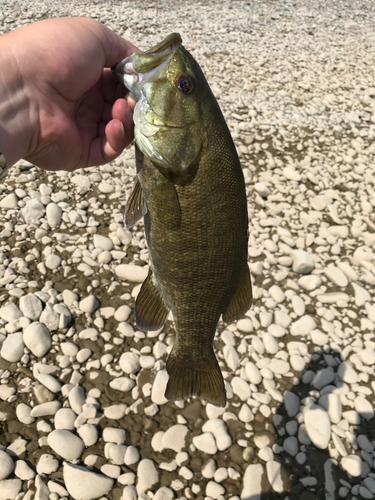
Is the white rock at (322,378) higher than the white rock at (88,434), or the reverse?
the white rock at (88,434)

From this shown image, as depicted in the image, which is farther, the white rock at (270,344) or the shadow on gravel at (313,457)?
the white rock at (270,344)

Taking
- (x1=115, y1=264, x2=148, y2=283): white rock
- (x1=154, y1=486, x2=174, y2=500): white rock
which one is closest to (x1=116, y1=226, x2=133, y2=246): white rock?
(x1=115, y1=264, x2=148, y2=283): white rock

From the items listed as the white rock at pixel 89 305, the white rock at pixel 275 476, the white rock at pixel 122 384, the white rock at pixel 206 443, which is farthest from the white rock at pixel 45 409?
the white rock at pixel 275 476

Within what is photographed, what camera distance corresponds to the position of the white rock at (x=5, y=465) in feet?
10.7

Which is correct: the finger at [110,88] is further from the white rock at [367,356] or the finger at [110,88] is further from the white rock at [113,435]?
the white rock at [367,356]

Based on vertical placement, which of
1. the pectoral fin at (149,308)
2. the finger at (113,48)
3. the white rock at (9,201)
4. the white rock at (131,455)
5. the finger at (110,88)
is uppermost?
the finger at (113,48)

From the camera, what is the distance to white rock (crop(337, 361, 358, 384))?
4.28 meters

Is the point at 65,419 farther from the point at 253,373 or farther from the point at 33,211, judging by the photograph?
the point at 33,211

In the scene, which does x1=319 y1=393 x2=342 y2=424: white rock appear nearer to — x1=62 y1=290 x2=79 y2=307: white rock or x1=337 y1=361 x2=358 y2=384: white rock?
x1=337 y1=361 x2=358 y2=384: white rock

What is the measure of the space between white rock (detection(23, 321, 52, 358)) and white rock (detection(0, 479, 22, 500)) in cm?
107

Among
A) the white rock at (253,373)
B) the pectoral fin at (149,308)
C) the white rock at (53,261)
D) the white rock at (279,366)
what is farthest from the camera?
the white rock at (53,261)

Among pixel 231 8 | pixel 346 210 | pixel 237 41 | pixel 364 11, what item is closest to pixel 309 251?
pixel 346 210

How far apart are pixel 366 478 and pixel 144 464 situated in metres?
1.87

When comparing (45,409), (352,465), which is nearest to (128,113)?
(45,409)
